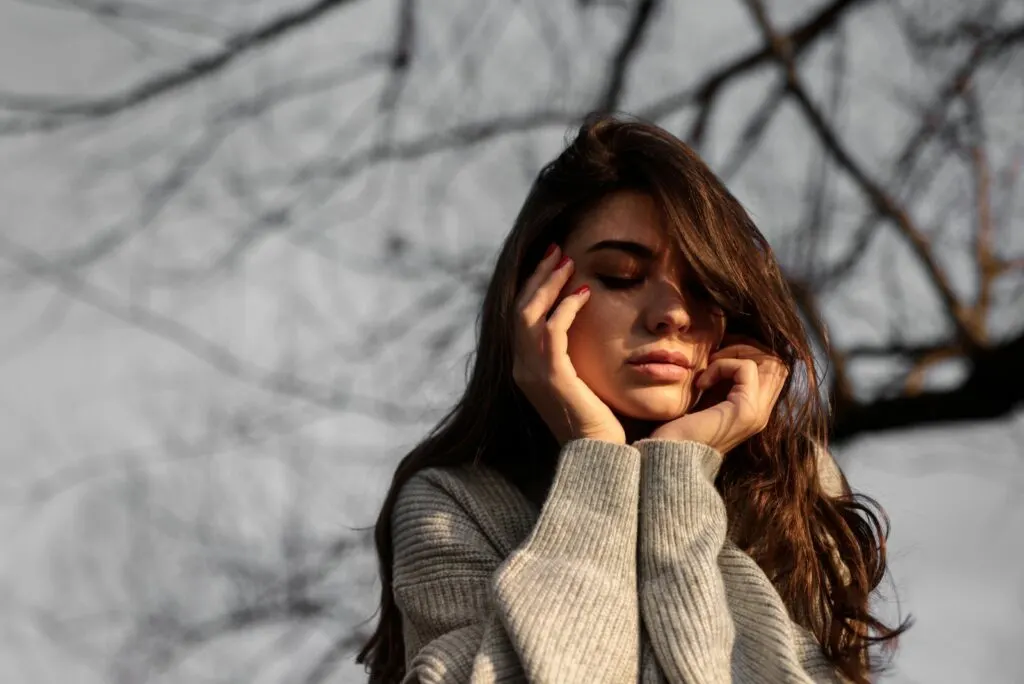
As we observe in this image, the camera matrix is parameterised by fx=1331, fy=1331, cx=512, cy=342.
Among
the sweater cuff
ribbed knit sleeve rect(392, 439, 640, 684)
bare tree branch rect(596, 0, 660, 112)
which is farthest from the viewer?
bare tree branch rect(596, 0, 660, 112)

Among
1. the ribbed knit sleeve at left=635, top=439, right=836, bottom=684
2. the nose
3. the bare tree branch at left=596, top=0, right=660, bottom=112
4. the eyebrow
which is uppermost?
the bare tree branch at left=596, top=0, right=660, bottom=112

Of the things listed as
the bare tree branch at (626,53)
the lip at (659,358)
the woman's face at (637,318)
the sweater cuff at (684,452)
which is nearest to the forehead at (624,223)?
the woman's face at (637,318)

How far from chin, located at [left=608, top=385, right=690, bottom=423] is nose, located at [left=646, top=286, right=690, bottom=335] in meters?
0.07

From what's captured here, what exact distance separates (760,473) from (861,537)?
151mm

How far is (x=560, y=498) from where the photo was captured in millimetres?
1540

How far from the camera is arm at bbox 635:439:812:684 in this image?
1.41 metres

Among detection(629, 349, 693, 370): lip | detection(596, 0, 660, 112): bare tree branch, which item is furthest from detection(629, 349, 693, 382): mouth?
detection(596, 0, 660, 112): bare tree branch

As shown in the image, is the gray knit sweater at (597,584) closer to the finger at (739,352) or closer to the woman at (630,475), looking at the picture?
the woman at (630,475)

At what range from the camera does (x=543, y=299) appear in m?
1.65

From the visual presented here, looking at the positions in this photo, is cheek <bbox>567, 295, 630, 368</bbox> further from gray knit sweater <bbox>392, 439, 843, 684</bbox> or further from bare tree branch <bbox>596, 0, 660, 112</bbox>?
bare tree branch <bbox>596, 0, 660, 112</bbox>

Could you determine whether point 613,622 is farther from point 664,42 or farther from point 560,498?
point 664,42

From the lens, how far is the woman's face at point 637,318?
161cm

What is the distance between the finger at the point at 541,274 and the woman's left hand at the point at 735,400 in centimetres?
23

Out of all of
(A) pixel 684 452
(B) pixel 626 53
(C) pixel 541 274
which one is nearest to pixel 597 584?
(A) pixel 684 452
